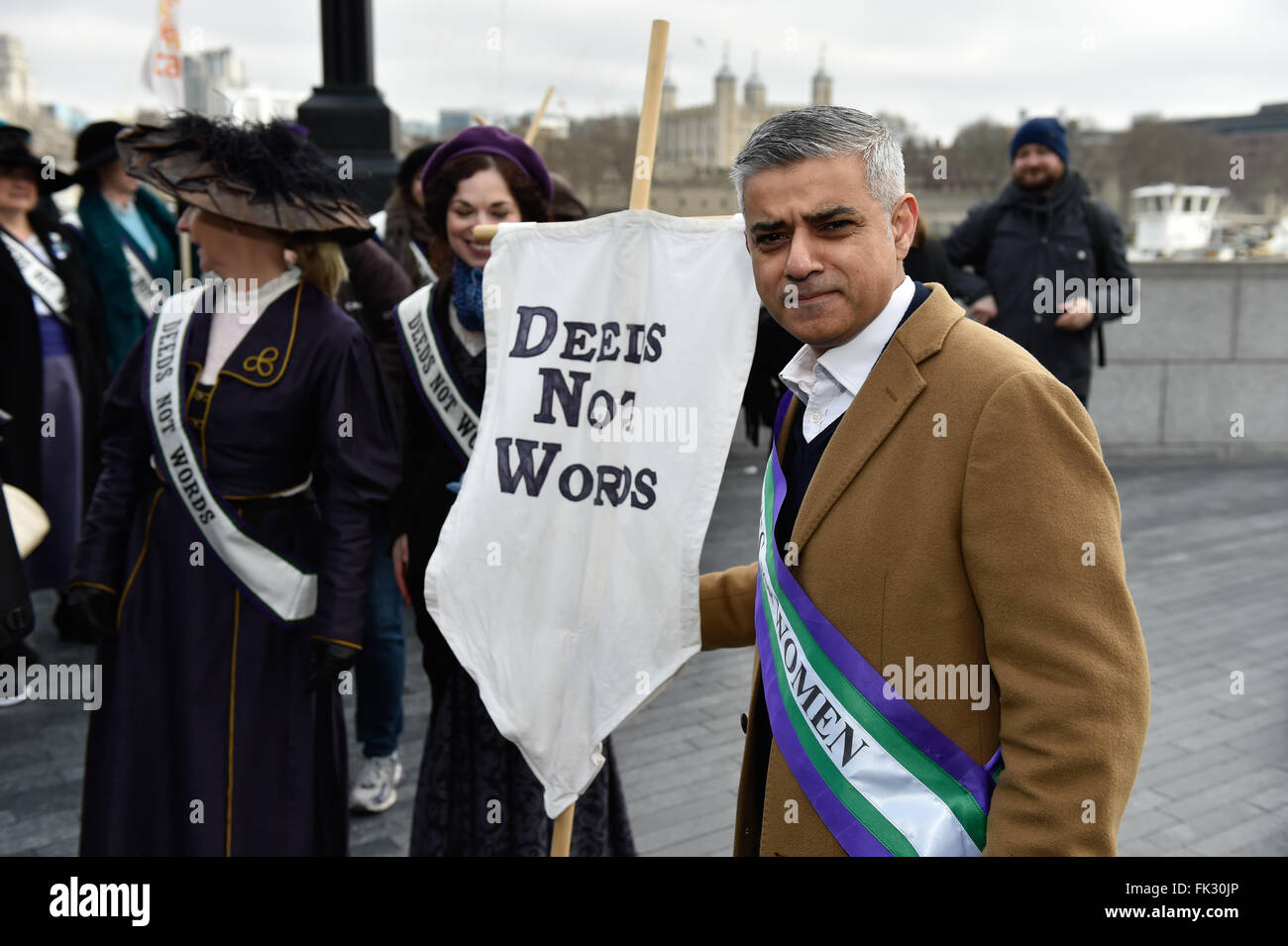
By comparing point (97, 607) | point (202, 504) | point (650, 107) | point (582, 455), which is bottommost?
point (97, 607)

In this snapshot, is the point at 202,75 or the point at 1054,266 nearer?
Answer: the point at 1054,266

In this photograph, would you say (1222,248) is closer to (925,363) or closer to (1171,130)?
(1171,130)

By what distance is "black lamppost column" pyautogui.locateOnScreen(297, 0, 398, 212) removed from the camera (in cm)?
700

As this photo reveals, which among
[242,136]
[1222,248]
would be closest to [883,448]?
[242,136]

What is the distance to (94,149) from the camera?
625 cm

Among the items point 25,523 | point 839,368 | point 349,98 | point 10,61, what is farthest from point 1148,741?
point 10,61

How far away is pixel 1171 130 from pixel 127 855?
1560 cm

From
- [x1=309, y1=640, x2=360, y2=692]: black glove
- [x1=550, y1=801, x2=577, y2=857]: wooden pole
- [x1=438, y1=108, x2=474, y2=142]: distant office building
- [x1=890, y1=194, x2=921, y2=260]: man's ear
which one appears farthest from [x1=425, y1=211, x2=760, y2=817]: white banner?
[x1=438, y1=108, x2=474, y2=142]: distant office building

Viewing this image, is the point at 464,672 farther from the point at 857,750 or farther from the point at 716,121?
the point at 716,121

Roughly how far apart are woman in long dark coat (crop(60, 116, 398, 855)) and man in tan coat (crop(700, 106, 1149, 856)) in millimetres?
1546

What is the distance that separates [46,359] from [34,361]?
0.13 metres

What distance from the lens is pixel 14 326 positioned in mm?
5551

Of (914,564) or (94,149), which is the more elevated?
(94,149)

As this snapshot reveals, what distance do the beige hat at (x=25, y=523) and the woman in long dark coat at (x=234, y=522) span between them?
0.14 meters
